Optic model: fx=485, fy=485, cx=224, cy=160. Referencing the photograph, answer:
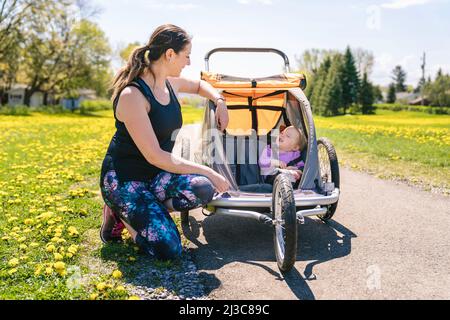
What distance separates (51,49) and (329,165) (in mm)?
45665

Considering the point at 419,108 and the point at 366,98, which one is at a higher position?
Answer: the point at 366,98

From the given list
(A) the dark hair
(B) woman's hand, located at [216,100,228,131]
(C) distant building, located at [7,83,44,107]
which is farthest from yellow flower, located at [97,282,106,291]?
(C) distant building, located at [7,83,44,107]

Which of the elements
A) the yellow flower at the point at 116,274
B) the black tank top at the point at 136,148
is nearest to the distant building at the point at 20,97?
the black tank top at the point at 136,148

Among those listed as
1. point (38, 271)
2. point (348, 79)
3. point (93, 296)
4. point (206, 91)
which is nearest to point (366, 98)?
point (348, 79)

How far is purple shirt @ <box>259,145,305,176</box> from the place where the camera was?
5094 millimetres

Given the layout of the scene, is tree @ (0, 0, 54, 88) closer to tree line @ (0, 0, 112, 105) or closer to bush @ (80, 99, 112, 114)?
tree line @ (0, 0, 112, 105)

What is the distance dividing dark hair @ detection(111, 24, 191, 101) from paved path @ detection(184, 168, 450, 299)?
62.9 inches

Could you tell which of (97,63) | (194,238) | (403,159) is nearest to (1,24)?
(97,63)

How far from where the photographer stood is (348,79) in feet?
183

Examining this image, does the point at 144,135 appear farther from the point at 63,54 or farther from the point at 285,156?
the point at 63,54

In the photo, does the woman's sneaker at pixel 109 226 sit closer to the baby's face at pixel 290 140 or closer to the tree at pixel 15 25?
the baby's face at pixel 290 140

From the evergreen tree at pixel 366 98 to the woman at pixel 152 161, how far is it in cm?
5899

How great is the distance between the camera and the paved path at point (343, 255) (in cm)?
341
